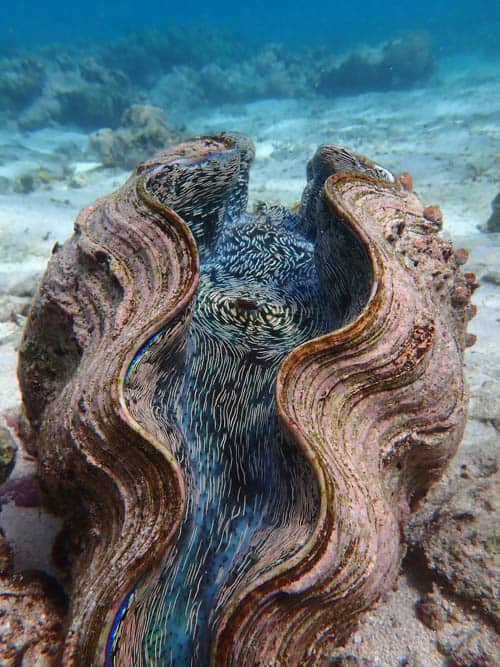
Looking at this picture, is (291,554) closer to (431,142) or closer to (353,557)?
(353,557)

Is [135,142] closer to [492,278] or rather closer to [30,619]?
[492,278]

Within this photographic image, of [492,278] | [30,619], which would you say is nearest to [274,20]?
[492,278]

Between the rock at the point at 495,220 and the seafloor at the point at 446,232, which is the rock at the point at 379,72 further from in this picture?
the rock at the point at 495,220

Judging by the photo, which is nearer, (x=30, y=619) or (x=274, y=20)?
(x=30, y=619)

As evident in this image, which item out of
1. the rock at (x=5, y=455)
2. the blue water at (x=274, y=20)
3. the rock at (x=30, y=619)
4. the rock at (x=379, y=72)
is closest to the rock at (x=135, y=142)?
the rock at (x=5, y=455)

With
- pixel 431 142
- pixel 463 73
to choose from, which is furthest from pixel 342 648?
pixel 463 73
